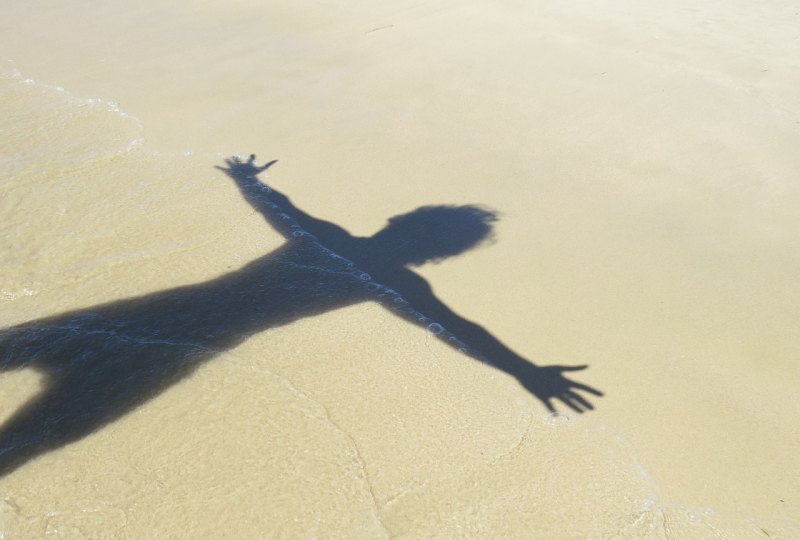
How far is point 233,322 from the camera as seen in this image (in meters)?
4.30

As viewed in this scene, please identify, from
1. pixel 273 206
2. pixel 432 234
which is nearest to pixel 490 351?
pixel 432 234

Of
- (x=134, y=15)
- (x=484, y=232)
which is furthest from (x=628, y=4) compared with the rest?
(x=134, y=15)

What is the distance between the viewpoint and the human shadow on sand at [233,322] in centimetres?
369

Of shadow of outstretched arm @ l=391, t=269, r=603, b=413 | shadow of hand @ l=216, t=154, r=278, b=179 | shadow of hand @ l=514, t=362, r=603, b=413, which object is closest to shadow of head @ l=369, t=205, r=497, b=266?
shadow of outstretched arm @ l=391, t=269, r=603, b=413

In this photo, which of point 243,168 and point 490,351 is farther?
point 243,168

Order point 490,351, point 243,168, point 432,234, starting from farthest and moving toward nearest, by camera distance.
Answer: point 243,168, point 432,234, point 490,351

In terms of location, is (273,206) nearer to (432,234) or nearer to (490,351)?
(432,234)

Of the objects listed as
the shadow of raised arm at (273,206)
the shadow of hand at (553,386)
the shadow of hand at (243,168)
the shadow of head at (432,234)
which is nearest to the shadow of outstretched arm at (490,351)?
the shadow of hand at (553,386)

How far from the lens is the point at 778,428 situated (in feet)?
12.0

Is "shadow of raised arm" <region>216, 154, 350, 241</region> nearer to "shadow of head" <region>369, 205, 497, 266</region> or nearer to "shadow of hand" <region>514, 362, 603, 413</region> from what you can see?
"shadow of head" <region>369, 205, 497, 266</region>

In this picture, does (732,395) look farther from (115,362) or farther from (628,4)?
(628,4)

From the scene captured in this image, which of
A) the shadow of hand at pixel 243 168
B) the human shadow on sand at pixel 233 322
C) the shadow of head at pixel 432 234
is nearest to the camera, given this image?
the human shadow on sand at pixel 233 322

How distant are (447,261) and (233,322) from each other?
4.98 feet

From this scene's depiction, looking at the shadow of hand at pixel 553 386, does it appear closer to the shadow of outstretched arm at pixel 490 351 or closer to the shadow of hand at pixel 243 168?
the shadow of outstretched arm at pixel 490 351
